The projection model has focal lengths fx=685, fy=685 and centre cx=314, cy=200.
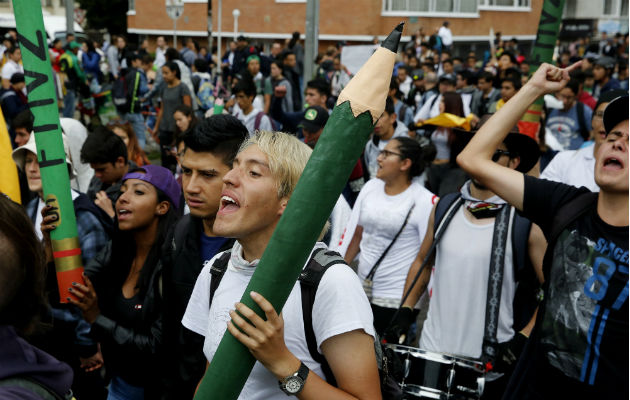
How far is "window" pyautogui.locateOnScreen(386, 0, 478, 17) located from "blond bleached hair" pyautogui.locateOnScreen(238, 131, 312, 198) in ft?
91.6

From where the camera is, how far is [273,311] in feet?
4.99

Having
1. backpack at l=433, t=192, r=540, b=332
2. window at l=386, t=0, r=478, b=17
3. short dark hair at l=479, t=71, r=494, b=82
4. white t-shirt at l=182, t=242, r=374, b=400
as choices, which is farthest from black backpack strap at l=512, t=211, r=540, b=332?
window at l=386, t=0, r=478, b=17

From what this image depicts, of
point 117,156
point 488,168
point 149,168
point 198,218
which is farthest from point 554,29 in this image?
point 117,156

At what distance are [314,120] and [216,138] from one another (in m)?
3.13

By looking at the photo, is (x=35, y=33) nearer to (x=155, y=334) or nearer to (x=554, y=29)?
(x=155, y=334)

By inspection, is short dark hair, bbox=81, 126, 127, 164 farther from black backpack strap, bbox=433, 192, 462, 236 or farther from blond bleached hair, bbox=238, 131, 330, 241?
blond bleached hair, bbox=238, 131, 330, 241

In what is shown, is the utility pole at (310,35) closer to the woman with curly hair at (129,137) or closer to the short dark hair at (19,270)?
the woman with curly hair at (129,137)

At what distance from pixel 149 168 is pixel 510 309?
2.09 meters

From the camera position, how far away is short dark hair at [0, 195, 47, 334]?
1.58 metres

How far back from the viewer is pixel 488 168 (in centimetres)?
257

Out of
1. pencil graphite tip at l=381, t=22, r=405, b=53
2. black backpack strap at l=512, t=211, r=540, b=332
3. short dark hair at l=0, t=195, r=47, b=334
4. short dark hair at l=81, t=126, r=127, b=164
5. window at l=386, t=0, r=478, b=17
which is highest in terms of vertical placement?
window at l=386, t=0, r=478, b=17

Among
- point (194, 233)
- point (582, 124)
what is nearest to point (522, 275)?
point (194, 233)

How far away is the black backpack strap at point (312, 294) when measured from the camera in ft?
6.47

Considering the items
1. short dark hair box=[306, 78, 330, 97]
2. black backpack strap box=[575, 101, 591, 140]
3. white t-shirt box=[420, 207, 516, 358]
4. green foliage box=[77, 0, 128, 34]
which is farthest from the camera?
green foliage box=[77, 0, 128, 34]
